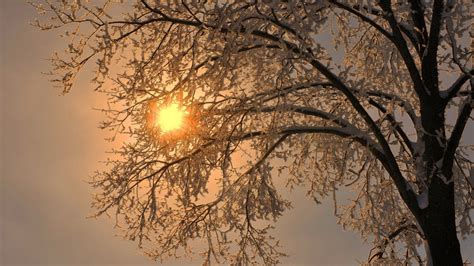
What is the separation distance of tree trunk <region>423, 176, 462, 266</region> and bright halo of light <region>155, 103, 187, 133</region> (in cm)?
373

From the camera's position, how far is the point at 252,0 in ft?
25.8

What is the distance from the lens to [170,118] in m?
8.73

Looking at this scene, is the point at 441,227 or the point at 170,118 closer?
the point at 441,227

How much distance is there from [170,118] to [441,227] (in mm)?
4226

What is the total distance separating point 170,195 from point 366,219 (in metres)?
4.20

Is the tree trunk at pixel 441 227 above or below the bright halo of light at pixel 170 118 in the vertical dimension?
below

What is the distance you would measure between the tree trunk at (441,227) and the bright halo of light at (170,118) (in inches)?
147

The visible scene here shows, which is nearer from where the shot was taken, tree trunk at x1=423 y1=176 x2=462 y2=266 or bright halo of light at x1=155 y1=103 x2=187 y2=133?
tree trunk at x1=423 y1=176 x2=462 y2=266

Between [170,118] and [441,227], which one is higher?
[170,118]

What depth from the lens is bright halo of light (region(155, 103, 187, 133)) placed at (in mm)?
8352

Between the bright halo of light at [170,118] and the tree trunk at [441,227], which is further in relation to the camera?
the bright halo of light at [170,118]

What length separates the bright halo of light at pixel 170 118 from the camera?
835cm

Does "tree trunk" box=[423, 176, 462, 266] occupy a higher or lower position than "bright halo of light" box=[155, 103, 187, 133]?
lower

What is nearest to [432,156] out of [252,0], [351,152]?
[351,152]
